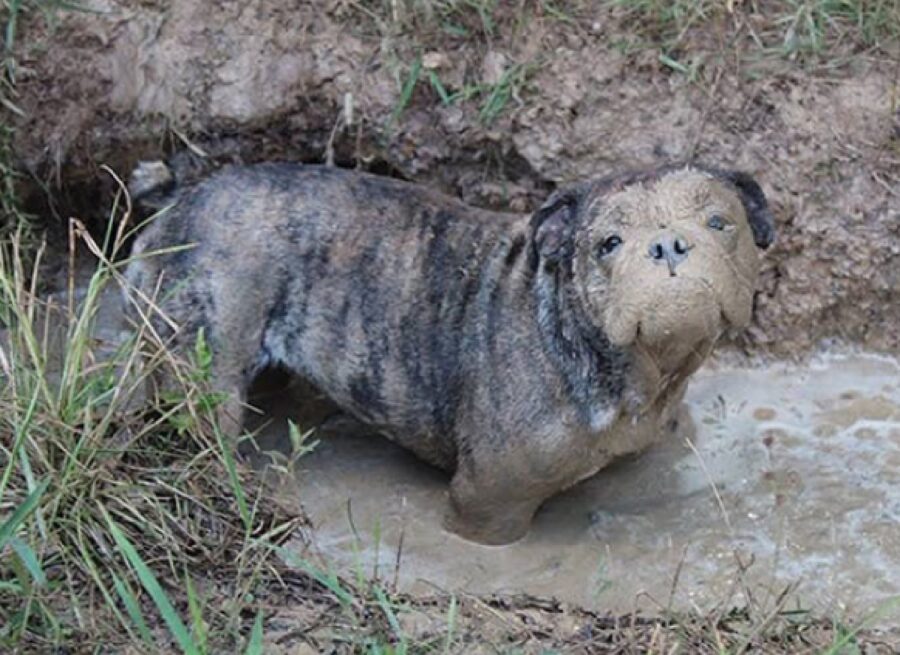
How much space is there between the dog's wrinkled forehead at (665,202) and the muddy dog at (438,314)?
2cm

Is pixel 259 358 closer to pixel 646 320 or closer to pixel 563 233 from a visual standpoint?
pixel 563 233

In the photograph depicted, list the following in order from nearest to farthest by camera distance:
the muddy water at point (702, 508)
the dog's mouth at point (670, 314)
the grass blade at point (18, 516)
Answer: the grass blade at point (18, 516)
the dog's mouth at point (670, 314)
the muddy water at point (702, 508)

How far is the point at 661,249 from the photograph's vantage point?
4586mm

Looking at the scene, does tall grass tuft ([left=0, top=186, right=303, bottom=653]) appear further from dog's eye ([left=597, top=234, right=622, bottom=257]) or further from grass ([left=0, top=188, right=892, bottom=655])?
dog's eye ([left=597, top=234, right=622, bottom=257])

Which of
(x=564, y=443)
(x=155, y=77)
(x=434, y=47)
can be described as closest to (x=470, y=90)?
(x=434, y=47)

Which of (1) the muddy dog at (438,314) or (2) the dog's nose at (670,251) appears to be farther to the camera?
(1) the muddy dog at (438,314)

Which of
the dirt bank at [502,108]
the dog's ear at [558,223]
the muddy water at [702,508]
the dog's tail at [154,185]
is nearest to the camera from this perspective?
the dog's ear at [558,223]

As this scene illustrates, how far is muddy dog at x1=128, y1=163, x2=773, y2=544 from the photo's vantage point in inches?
201

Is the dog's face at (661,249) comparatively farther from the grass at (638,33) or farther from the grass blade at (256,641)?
the grass blade at (256,641)

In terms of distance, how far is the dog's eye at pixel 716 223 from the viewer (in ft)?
15.7

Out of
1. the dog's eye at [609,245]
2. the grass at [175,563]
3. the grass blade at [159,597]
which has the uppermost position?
the dog's eye at [609,245]

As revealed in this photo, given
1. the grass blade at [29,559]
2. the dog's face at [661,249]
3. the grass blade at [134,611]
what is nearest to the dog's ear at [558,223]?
the dog's face at [661,249]

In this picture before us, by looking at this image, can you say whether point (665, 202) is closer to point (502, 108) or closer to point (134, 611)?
point (502, 108)

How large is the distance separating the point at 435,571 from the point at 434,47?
202cm
